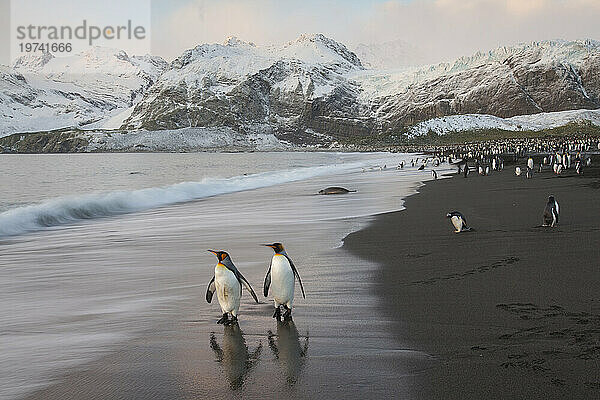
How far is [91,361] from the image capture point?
177 inches

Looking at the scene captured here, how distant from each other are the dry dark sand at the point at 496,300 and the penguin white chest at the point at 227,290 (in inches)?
52.1

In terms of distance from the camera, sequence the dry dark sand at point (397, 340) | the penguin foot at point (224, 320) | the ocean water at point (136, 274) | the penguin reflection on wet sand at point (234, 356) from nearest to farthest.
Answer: the dry dark sand at point (397, 340) < the penguin reflection on wet sand at point (234, 356) < the ocean water at point (136, 274) < the penguin foot at point (224, 320)

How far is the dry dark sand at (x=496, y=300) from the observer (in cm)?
385

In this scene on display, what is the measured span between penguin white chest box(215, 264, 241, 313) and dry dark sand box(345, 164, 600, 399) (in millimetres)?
1322

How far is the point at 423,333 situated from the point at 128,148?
184480 millimetres

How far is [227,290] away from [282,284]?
48cm

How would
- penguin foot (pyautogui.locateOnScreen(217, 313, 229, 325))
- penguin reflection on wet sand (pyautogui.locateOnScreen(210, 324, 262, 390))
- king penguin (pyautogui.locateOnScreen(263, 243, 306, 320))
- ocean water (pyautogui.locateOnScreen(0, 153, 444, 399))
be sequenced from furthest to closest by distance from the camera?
king penguin (pyautogui.locateOnScreen(263, 243, 306, 320)) < penguin foot (pyautogui.locateOnScreen(217, 313, 229, 325)) < ocean water (pyautogui.locateOnScreen(0, 153, 444, 399)) < penguin reflection on wet sand (pyautogui.locateOnScreen(210, 324, 262, 390))

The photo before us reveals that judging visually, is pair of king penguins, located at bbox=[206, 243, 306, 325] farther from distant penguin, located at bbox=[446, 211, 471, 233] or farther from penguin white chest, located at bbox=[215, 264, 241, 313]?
distant penguin, located at bbox=[446, 211, 471, 233]

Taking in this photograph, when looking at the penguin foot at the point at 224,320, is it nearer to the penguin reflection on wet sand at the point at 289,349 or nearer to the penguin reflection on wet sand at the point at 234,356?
the penguin reflection on wet sand at the point at 234,356

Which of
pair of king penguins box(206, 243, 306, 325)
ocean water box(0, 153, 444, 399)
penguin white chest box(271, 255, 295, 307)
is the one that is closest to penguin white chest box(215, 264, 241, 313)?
pair of king penguins box(206, 243, 306, 325)

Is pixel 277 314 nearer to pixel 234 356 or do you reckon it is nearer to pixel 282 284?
pixel 282 284

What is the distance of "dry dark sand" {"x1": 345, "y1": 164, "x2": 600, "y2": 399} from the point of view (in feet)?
12.6

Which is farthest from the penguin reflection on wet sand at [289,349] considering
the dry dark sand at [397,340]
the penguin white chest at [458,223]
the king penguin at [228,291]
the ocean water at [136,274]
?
the penguin white chest at [458,223]

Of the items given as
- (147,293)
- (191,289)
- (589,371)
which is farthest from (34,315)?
(589,371)
